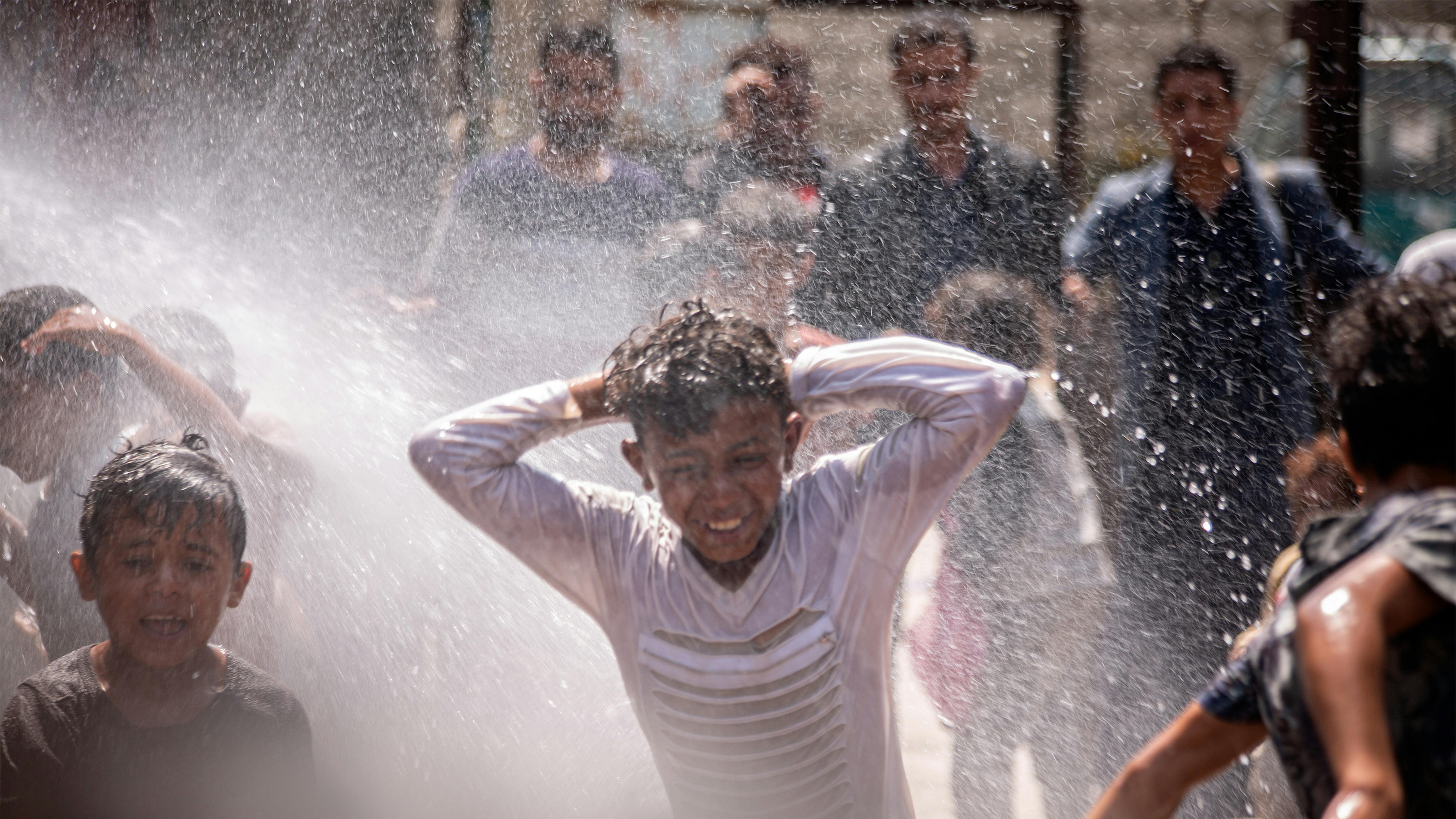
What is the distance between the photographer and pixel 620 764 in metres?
3.22

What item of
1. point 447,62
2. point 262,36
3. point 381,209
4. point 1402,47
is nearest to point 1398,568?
point 381,209

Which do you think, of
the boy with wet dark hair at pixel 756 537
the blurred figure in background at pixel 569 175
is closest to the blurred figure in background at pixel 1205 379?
the blurred figure in background at pixel 569 175

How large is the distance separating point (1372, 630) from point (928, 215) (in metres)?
2.69

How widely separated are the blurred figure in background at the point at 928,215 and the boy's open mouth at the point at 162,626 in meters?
2.00

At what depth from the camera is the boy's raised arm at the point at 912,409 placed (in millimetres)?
2135

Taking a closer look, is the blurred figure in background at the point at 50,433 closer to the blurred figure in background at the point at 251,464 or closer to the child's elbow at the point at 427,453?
the blurred figure in background at the point at 251,464

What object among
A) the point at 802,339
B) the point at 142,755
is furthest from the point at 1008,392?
the point at 142,755

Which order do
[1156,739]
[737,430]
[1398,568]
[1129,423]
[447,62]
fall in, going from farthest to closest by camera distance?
[447,62] < [1129,423] < [737,430] < [1156,739] < [1398,568]

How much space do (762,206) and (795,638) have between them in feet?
6.65

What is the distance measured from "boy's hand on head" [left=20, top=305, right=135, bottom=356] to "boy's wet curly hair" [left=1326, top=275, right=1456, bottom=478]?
112 inches

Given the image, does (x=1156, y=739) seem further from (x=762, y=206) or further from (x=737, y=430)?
(x=762, y=206)

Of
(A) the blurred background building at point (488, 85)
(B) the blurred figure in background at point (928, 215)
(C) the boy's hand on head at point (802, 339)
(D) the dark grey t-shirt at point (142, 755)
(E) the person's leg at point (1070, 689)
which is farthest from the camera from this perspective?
(A) the blurred background building at point (488, 85)

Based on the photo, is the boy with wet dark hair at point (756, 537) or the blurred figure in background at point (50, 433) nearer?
the boy with wet dark hair at point (756, 537)

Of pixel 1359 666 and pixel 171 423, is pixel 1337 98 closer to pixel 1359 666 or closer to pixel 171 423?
pixel 1359 666
